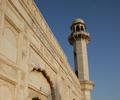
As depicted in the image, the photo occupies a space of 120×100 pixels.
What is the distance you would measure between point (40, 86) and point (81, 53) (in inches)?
458

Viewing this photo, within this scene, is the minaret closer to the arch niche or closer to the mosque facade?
the mosque facade

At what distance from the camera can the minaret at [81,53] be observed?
15.8 metres

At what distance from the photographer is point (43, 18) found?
6789mm

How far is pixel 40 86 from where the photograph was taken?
605 centimetres

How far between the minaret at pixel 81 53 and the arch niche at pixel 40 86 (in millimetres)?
8947

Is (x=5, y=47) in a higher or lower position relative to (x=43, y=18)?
lower

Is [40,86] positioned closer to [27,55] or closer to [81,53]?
[27,55]

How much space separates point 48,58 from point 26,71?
7.17 feet

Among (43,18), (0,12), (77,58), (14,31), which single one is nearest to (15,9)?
(14,31)

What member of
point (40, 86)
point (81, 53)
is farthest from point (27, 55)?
point (81, 53)

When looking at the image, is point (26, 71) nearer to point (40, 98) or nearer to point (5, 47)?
point (5, 47)

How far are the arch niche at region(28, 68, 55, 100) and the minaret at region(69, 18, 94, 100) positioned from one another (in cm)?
895

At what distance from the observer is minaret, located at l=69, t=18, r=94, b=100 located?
15820 millimetres

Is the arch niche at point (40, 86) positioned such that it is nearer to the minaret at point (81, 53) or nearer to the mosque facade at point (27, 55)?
the mosque facade at point (27, 55)
